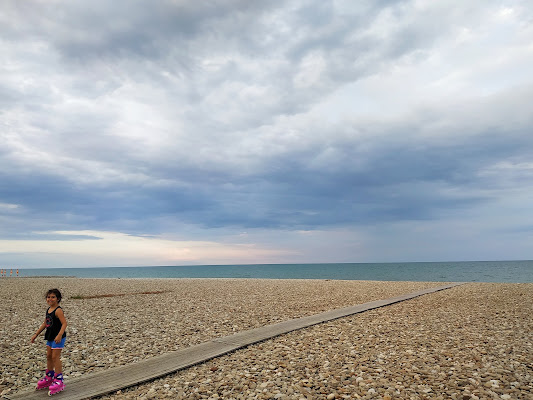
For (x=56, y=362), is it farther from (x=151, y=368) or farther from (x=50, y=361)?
(x=151, y=368)

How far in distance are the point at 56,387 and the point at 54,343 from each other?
2.61 feet

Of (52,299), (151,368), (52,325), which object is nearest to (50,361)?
(52,325)

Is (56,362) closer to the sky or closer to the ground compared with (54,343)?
closer to the ground

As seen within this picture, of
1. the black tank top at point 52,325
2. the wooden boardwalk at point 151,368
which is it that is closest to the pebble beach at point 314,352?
the wooden boardwalk at point 151,368

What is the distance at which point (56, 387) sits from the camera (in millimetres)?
6109

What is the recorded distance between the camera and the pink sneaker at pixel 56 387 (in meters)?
6.06

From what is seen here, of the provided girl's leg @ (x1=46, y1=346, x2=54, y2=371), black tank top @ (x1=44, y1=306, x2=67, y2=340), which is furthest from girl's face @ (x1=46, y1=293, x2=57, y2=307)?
girl's leg @ (x1=46, y1=346, x2=54, y2=371)

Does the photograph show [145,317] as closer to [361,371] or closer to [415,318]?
[361,371]

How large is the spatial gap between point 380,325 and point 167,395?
27.6 ft

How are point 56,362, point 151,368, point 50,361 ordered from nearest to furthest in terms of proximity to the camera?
point 56,362, point 50,361, point 151,368

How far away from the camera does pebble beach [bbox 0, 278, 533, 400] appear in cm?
641

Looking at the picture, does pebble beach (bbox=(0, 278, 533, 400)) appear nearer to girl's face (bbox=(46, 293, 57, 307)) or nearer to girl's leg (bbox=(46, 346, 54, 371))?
girl's leg (bbox=(46, 346, 54, 371))

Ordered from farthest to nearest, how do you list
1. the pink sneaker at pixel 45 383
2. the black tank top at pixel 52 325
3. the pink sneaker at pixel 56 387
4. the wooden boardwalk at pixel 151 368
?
the black tank top at pixel 52 325 → the pink sneaker at pixel 45 383 → the wooden boardwalk at pixel 151 368 → the pink sneaker at pixel 56 387

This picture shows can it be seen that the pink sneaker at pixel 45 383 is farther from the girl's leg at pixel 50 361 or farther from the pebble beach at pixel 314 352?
the pebble beach at pixel 314 352
